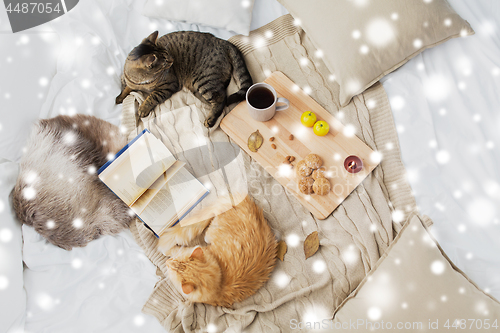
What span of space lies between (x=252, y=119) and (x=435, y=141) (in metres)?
0.64

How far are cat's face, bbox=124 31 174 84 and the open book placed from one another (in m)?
0.24

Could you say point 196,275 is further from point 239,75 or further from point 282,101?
point 239,75

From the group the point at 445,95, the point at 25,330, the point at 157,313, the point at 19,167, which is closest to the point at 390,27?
the point at 445,95

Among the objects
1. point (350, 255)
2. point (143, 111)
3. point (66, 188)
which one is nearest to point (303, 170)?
point (350, 255)

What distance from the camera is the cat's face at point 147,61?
0.94 m

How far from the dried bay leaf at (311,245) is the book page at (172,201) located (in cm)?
40

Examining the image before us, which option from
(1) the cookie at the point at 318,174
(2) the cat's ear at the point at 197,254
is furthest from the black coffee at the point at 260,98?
(2) the cat's ear at the point at 197,254

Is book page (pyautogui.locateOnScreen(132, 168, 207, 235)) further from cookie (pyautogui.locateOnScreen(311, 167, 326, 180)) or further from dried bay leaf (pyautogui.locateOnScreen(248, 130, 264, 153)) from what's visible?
cookie (pyautogui.locateOnScreen(311, 167, 326, 180))

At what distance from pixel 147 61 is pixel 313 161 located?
0.68 metres

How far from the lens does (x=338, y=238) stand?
87 centimetres

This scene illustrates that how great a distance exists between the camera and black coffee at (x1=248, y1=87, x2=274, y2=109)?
2.98 feet

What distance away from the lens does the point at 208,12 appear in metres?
1.04

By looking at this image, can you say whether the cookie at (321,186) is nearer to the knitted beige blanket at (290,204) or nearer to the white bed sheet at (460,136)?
the knitted beige blanket at (290,204)

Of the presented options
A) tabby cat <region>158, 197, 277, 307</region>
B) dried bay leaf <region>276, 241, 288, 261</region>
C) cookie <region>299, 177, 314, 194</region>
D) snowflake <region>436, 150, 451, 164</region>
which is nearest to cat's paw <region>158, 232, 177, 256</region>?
tabby cat <region>158, 197, 277, 307</region>
